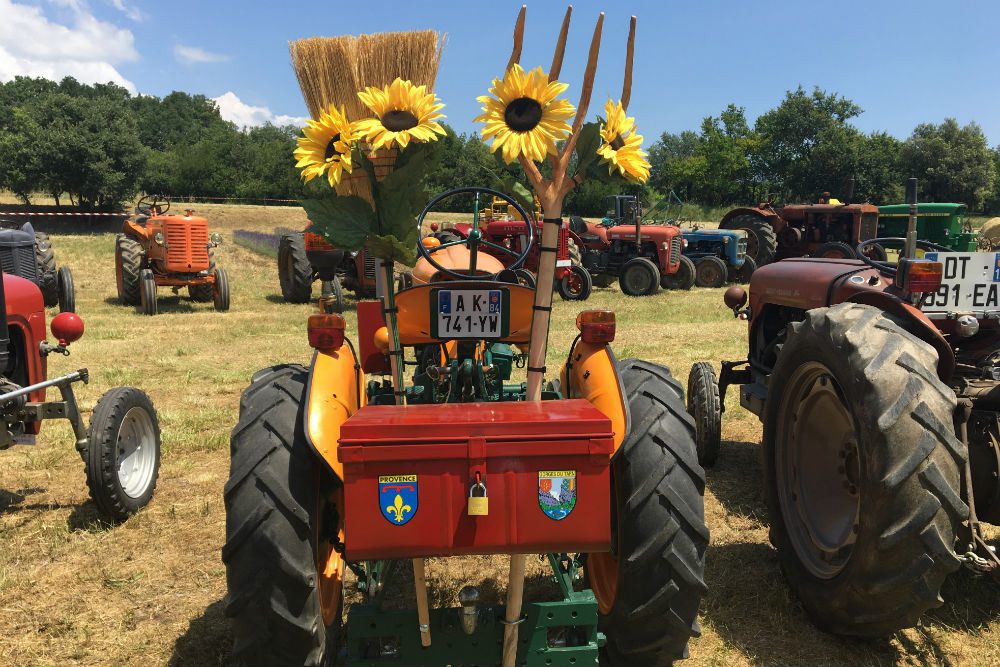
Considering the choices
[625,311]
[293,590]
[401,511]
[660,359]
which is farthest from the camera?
[625,311]

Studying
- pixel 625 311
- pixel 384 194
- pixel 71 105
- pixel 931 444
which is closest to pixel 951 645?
pixel 931 444

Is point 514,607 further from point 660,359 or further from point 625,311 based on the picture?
point 625,311

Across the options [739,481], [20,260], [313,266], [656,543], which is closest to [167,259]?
[313,266]

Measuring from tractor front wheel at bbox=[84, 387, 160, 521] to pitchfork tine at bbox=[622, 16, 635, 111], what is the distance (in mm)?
3143

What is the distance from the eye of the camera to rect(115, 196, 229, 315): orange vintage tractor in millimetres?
12609

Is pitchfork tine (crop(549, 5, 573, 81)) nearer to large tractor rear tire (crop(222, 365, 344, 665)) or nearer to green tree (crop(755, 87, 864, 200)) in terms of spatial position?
large tractor rear tire (crop(222, 365, 344, 665))

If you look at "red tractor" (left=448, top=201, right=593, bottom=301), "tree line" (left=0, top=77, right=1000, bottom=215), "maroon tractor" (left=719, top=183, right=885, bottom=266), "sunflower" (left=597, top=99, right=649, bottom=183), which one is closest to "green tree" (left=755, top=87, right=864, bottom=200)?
"tree line" (left=0, top=77, right=1000, bottom=215)

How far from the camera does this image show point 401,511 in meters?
2.06

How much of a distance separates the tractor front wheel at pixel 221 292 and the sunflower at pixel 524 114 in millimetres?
11588

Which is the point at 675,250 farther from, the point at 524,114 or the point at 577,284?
the point at 524,114

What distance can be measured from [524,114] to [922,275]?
1.98m

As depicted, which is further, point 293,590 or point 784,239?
point 784,239

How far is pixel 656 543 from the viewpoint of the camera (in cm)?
228

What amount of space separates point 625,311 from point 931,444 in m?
10.5
